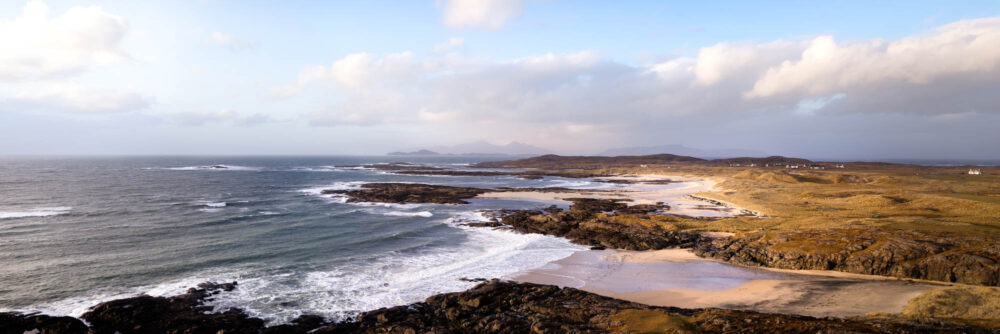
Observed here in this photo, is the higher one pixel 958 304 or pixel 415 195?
pixel 958 304

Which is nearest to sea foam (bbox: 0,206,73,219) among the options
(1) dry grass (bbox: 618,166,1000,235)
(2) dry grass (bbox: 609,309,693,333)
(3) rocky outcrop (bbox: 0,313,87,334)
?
(3) rocky outcrop (bbox: 0,313,87,334)

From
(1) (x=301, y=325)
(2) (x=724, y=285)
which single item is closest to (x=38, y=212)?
(1) (x=301, y=325)

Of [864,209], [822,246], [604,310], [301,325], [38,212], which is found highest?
[864,209]

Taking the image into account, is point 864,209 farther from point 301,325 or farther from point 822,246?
point 301,325

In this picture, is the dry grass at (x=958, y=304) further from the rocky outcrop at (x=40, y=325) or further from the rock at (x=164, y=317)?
the rocky outcrop at (x=40, y=325)

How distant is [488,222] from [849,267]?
2572 cm

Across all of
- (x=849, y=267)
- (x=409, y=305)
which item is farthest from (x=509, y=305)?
(x=849, y=267)

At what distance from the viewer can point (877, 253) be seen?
21.3 m

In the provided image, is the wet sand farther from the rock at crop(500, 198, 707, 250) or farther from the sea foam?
the sea foam

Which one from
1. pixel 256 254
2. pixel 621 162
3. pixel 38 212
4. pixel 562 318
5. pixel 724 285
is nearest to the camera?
pixel 562 318

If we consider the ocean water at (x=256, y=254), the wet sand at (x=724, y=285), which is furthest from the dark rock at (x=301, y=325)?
the wet sand at (x=724, y=285)

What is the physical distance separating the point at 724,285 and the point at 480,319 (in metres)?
12.6

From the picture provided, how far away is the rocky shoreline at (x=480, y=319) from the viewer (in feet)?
42.0

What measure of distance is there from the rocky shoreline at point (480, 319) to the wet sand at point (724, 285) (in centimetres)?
267
